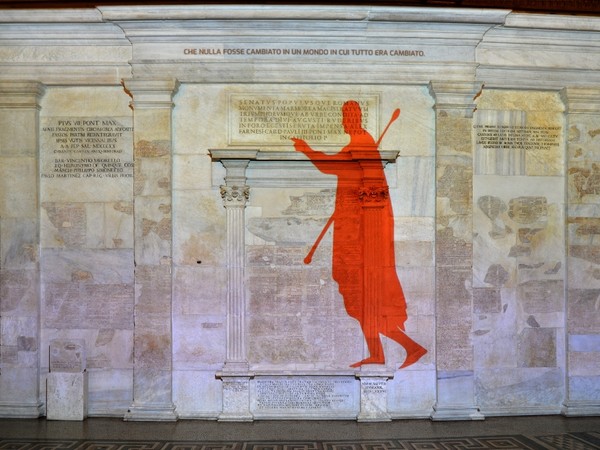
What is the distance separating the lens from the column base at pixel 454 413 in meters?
7.44

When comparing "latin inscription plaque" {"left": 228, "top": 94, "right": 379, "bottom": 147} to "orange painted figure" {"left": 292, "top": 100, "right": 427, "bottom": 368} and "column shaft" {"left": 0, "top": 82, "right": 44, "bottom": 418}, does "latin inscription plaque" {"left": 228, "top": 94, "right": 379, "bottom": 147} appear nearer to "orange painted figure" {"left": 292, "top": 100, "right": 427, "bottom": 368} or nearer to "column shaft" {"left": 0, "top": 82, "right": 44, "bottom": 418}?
"orange painted figure" {"left": 292, "top": 100, "right": 427, "bottom": 368}

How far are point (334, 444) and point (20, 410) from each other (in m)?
4.99

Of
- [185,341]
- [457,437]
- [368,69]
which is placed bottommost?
[457,437]

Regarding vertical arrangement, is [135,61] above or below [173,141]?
above

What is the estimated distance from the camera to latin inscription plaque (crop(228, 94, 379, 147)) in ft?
25.2

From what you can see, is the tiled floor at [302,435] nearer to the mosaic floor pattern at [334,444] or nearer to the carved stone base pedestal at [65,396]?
the mosaic floor pattern at [334,444]

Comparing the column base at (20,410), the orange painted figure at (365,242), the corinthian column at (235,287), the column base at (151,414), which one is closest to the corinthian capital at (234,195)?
the corinthian column at (235,287)

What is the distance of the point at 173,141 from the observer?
7.66 m

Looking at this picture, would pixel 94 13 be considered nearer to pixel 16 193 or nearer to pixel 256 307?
pixel 16 193

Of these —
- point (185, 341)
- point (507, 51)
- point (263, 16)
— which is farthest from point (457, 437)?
point (263, 16)

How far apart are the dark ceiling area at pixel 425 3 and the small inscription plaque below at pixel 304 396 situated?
589cm

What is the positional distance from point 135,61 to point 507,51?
6068 millimetres

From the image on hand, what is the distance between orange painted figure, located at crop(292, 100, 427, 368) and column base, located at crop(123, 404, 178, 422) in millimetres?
3032

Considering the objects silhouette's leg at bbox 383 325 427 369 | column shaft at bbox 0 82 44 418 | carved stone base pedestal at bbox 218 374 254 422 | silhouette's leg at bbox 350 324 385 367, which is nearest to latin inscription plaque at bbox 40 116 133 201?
column shaft at bbox 0 82 44 418
